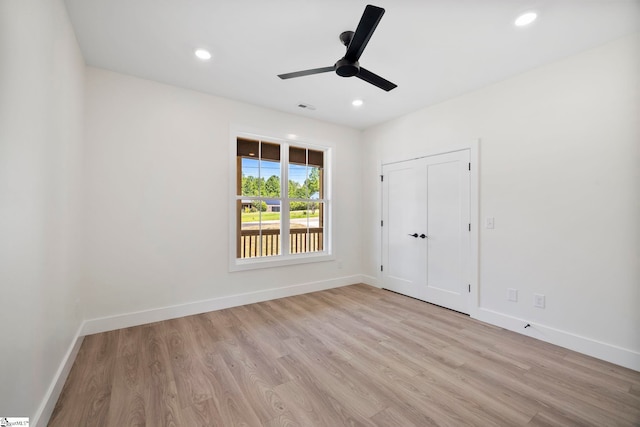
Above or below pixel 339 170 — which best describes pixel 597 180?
below

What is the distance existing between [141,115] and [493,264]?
4.39 meters

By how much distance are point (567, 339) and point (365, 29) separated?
3262 millimetres

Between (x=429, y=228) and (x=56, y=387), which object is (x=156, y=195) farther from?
(x=429, y=228)

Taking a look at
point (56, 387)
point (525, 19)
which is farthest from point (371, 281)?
point (56, 387)

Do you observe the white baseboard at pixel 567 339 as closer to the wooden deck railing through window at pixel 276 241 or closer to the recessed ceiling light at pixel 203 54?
the wooden deck railing through window at pixel 276 241

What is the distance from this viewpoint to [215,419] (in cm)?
159

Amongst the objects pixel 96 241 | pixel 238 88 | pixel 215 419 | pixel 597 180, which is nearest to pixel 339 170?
pixel 238 88

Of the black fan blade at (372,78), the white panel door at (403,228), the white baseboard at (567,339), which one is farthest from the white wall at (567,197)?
the black fan blade at (372,78)

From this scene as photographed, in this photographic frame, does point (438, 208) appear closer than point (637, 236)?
No

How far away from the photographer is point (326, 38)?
7.46 ft

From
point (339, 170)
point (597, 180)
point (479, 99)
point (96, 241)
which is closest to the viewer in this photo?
point (597, 180)

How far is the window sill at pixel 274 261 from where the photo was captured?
11.6 ft

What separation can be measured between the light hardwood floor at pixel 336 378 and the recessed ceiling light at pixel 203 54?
279 cm

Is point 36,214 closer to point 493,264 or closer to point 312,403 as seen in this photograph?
point 312,403
